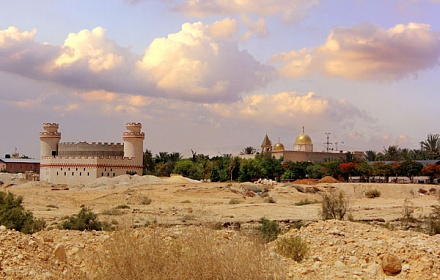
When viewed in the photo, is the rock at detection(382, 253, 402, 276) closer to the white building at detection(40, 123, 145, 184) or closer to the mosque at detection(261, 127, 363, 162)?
the white building at detection(40, 123, 145, 184)

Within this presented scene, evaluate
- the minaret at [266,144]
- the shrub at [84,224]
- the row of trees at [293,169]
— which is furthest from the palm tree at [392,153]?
the shrub at [84,224]

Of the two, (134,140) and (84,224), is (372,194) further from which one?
(84,224)

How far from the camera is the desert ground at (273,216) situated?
38.7ft

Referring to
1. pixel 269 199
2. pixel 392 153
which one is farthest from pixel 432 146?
pixel 269 199

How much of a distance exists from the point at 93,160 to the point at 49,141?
876cm

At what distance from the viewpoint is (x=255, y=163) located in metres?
73.1

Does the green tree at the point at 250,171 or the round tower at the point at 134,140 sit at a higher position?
the round tower at the point at 134,140

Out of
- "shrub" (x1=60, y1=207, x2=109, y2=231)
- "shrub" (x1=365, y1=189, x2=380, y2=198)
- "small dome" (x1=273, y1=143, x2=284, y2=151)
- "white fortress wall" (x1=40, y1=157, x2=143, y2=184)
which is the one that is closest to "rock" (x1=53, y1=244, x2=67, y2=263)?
"shrub" (x1=60, y1=207, x2=109, y2=231)

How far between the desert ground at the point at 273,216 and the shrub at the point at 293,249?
0.66 feet

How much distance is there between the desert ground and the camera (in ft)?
38.7

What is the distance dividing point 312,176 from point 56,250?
6488 centimetres

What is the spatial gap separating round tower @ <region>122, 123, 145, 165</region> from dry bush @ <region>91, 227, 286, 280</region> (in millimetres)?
53389

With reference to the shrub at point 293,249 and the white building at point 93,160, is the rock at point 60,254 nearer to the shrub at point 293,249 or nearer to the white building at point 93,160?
the shrub at point 293,249

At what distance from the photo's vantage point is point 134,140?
2427 inches
